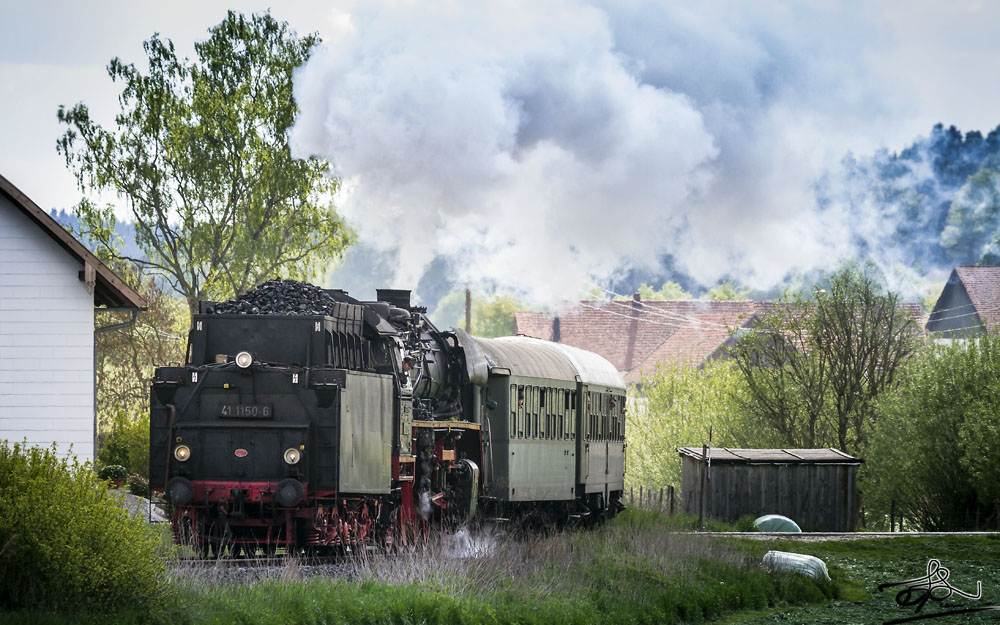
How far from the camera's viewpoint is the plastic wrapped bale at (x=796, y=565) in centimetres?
1850

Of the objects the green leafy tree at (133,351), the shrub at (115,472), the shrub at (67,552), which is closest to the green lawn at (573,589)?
the shrub at (67,552)

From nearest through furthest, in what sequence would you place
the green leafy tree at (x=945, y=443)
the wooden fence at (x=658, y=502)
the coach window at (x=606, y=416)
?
the coach window at (x=606, y=416) < the green leafy tree at (x=945, y=443) < the wooden fence at (x=658, y=502)

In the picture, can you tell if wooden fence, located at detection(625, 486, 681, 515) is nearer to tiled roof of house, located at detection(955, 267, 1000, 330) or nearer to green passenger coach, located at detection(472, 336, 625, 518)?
green passenger coach, located at detection(472, 336, 625, 518)

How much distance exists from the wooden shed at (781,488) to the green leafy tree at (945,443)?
2717 millimetres

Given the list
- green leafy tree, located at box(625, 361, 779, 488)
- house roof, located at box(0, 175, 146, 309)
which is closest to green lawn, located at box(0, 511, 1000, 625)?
house roof, located at box(0, 175, 146, 309)

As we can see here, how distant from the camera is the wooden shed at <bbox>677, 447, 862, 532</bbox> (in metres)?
29.1

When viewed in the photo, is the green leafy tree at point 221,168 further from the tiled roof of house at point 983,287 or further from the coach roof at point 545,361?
the tiled roof of house at point 983,287

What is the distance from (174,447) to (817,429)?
92.6ft

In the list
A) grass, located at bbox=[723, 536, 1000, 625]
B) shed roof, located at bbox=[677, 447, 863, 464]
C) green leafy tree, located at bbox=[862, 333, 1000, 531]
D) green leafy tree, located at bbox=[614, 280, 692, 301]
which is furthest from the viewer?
green leafy tree, located at bbox=[614, 280, 692, 301]

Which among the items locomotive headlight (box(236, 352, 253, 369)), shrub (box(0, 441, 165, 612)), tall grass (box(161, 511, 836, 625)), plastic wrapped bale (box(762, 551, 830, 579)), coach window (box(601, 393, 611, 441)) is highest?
locomotive headlight (box(236, 352, 253, 369))

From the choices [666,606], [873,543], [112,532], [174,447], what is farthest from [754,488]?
[112,532]

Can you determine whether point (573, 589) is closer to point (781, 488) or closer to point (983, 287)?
point (781, 488)

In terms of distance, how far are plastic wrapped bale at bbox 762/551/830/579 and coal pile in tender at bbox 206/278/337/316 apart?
22.5 ft

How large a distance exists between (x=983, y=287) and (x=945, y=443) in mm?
26097
